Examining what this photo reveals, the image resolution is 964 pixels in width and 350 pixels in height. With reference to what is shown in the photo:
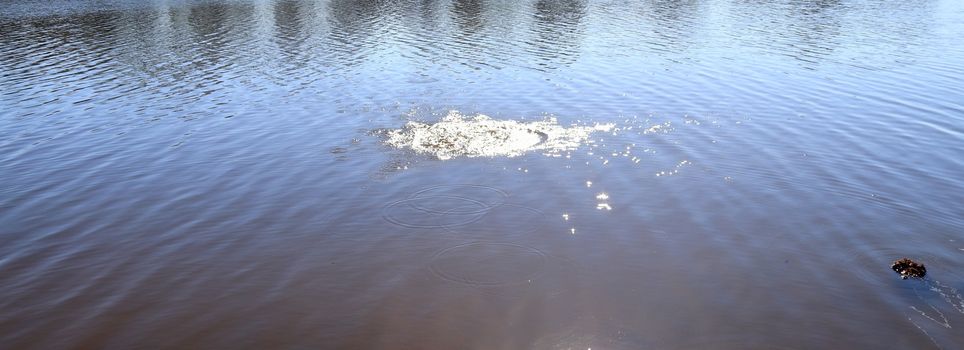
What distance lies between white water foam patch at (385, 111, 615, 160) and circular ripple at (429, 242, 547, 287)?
22.4ft

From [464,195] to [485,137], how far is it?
18.8 ft

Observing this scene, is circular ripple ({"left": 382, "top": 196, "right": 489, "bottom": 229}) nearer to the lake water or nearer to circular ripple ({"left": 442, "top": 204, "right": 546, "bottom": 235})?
the lake water

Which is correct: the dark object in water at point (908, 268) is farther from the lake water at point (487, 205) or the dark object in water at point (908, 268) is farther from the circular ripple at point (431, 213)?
the circular ripple at point (431, 213)

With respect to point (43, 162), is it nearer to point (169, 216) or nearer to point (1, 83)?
point (169, 216)

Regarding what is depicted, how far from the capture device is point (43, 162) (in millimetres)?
22875

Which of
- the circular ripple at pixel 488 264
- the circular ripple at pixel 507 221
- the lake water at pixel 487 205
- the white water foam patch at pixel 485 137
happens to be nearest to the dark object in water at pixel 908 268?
the lake water at pixel 487 205

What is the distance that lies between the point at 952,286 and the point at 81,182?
72.9 feet

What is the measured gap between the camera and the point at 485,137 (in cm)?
2491

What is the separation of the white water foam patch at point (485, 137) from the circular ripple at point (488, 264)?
682 centimetres

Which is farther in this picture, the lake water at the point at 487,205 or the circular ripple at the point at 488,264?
the circular ripple at the point at 488,264

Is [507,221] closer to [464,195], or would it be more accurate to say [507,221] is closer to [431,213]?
[431,213]

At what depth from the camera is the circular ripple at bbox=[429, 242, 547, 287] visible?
1496 cm

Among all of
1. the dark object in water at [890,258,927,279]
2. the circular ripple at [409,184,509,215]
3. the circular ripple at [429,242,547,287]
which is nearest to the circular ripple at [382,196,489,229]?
the circular ripple at [409,184,509,215]

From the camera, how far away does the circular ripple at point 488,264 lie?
15.0 m
